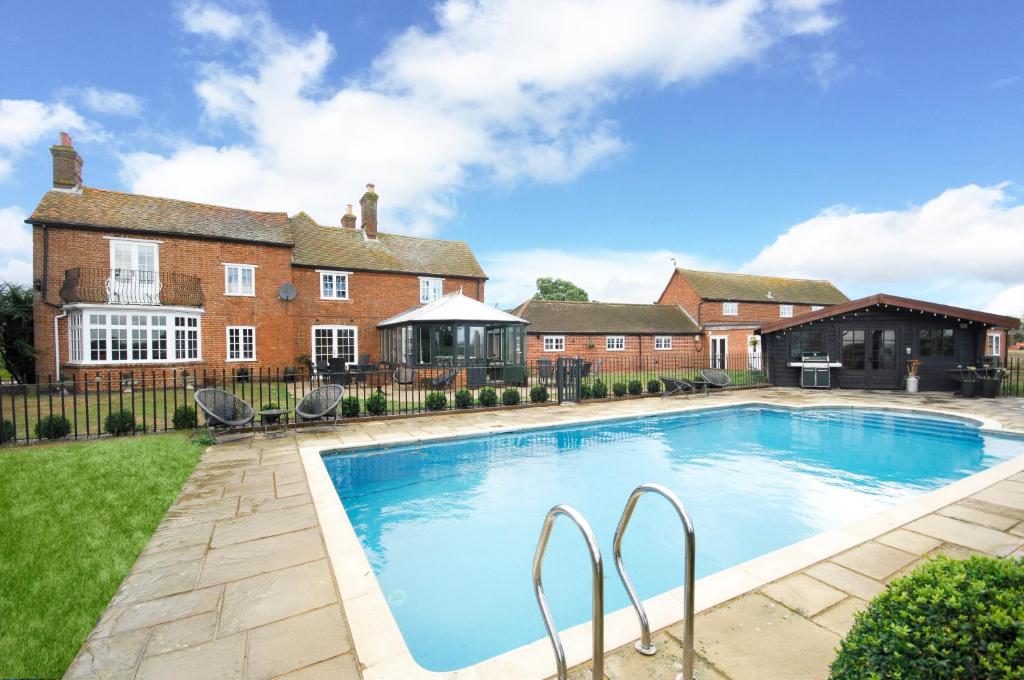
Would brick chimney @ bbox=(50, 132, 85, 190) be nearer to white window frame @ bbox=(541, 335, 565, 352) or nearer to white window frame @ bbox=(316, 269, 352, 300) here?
white window frame @ bbox=(316, 269, 352, 300)

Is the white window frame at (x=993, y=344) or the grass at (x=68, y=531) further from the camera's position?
the white window frame at (x=993, y=344)

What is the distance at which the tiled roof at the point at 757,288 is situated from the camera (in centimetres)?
3159

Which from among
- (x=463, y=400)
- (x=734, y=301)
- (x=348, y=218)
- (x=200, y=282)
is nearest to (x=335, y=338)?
(x=200, y=282)

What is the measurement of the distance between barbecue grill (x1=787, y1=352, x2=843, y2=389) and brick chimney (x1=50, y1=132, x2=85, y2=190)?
28568 millimetres

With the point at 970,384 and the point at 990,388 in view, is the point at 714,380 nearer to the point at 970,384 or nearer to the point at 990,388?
the point at 970,384

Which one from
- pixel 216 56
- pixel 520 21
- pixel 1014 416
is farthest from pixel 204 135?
pixel 1014 416

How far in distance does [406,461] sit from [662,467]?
456 cm

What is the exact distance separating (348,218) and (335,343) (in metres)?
7.95

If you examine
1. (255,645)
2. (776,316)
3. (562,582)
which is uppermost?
(776,316)

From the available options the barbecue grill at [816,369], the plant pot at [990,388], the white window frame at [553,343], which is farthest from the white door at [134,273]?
the plant pot at [990,388]

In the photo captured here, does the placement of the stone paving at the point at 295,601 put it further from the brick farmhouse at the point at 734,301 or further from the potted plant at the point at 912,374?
the brick farmhouse at the point at 734,301

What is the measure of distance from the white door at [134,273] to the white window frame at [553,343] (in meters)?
18.1

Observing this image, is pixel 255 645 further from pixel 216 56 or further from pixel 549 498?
pixel 216 56

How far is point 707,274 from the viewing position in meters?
33.5
